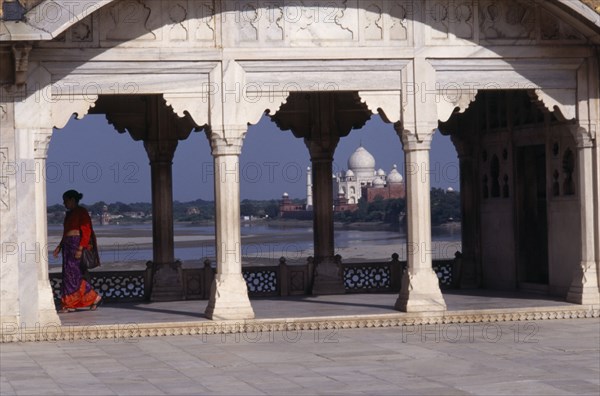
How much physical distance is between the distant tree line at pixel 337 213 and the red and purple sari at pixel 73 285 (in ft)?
113

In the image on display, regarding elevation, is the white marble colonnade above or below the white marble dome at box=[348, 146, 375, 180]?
below

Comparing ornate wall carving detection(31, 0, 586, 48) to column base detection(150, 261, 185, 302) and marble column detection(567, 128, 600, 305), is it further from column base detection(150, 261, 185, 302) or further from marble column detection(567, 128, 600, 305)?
column base detection(150, 261, 185, 302)

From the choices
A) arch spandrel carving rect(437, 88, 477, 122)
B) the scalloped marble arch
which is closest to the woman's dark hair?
the scalloped marble arch

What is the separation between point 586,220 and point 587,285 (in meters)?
0.77

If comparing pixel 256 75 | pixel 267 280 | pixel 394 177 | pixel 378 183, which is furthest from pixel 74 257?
pixel 394 177

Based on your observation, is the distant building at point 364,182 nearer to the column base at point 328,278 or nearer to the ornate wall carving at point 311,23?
the column base at point 328,278

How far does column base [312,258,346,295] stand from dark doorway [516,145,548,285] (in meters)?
2.53

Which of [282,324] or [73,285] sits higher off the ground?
[73,285]

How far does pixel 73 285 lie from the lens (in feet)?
52.9

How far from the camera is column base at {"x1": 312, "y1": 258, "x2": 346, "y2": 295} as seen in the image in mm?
18234

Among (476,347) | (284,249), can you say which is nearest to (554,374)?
(476,347)

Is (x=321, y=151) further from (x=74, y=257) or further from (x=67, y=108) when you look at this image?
(x=67, y=108)

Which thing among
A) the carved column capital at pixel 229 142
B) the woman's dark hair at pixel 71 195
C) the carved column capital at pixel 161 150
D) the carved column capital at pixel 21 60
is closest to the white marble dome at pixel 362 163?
the carved column capital at pixel 161 150

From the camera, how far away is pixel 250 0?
1441 centimetres
